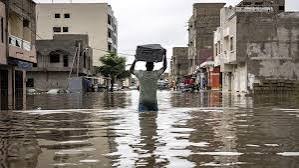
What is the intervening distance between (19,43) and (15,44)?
1.58m

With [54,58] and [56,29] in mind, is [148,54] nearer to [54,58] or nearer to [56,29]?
[54,58]

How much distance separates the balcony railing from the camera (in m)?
37.7

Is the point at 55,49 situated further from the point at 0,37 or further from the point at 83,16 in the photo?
the point at 0,37

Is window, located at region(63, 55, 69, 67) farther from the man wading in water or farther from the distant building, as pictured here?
the man wading in water

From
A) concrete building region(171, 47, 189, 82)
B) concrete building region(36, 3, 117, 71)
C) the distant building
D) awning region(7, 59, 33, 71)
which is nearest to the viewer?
awning region(7, 59, 33, 71)

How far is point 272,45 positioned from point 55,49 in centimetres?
3847

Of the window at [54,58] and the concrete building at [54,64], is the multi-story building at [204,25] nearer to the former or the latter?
the concrete building at [54,64]

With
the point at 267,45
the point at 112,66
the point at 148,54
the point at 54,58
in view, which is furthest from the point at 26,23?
the point at 112,66

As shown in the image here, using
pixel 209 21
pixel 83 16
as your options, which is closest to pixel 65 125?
pixel 209 21

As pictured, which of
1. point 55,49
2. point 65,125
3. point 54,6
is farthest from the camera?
point 54,6

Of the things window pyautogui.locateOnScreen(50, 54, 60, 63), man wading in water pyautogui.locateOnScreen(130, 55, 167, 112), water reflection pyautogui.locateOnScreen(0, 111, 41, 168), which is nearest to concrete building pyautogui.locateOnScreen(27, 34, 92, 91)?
window pyautogui.locateOnScreen(50, 54, 60, 63)

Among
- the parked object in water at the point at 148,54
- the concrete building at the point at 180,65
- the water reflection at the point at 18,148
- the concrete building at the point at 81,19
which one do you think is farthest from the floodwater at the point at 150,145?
the concrete building at the point at 180,65

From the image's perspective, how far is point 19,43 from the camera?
40438mm

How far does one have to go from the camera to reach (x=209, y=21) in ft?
300
